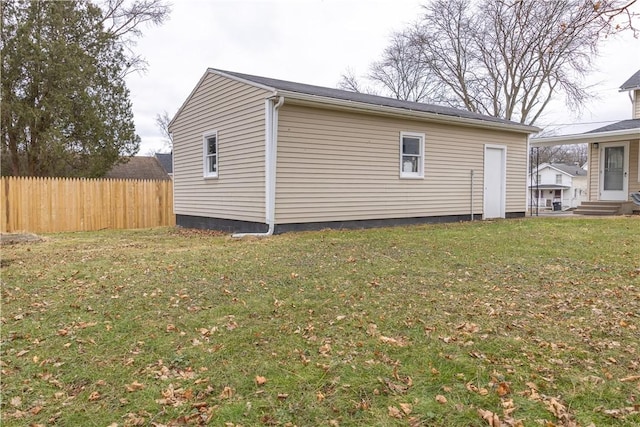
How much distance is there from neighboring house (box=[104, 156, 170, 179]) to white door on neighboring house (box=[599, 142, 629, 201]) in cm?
2476

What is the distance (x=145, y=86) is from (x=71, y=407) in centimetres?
2170

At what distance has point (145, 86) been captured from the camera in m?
21.5

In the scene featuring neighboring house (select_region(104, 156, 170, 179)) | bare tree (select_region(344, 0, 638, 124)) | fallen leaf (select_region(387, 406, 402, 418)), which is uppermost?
bare tree (select_region(344, 0, 638, 124))

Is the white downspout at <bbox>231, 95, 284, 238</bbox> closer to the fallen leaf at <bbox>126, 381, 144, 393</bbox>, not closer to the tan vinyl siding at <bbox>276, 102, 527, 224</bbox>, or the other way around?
the tan vinyl siding at <bbox>276, 102, 527, 224</bbox>

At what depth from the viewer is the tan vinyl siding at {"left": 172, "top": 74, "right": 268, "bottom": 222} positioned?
9133mm

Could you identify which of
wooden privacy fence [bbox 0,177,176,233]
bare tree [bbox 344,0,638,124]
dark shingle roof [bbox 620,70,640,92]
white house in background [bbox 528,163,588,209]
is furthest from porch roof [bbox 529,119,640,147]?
white house in background [bbox 528,163,588,209]

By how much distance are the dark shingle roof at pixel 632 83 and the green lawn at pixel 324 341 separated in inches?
532

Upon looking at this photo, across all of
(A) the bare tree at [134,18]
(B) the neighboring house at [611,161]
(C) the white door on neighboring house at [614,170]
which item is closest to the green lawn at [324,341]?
(B) the neighboring house at [611,161]

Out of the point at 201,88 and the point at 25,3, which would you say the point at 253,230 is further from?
Result: the point at 25,3

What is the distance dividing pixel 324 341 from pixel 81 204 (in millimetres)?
11978

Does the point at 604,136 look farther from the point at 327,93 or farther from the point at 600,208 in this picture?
the point at 327,93

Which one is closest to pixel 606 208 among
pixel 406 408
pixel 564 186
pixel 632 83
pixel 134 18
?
pixel 632 83

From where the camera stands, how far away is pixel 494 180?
12.8 meters

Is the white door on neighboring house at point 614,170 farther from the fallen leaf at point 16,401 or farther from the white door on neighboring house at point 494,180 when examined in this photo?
the fallen leaf at point 16,401
